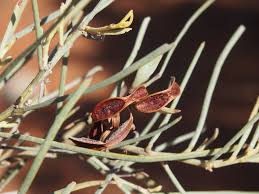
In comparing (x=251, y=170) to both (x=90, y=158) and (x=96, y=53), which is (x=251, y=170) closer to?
(x=96, y=53)

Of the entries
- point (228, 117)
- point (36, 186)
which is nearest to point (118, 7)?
point (228, 117)

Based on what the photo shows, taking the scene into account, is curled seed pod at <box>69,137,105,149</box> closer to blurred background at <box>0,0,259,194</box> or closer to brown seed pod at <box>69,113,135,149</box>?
brown seed pod at <box>69,113,135,149</box>

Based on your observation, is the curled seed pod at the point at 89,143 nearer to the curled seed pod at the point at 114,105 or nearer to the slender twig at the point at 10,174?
the curled seed pod at the point at 114,105

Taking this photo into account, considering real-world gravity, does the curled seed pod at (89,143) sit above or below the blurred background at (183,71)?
below

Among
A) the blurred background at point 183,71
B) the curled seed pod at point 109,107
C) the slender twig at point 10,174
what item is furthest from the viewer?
the blurred background at point 183,71

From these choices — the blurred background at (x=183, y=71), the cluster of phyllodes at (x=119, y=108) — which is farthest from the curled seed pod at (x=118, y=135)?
the blurred background at (x=183, y=71)

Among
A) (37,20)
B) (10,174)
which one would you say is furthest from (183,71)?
(37,20)

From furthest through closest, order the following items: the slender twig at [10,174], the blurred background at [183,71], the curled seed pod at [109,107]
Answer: the blurred background at [183,71] < the slender twig at [10,174] < the curled seed pod at [109,107]
